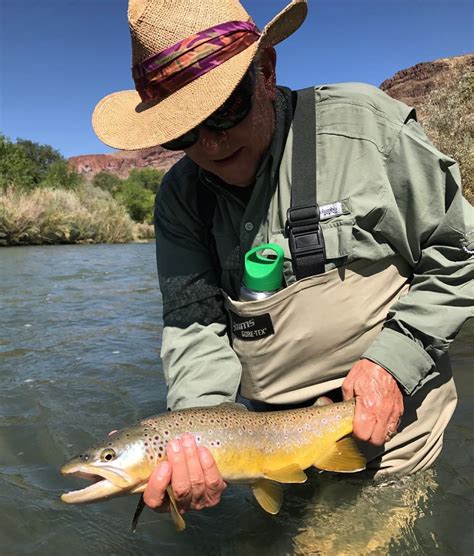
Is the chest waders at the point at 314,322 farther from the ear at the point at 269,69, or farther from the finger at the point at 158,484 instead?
the finger at the point at 158,484

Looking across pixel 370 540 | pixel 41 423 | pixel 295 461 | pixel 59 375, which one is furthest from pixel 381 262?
pixel 59 375

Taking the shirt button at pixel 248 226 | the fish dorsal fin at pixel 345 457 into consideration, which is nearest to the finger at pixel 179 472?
the fish dorsal fin at pixel 345 457

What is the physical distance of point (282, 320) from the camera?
2.24 meters

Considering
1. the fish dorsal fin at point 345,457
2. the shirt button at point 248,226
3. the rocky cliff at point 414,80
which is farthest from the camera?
the rocky cliff at point 414,80

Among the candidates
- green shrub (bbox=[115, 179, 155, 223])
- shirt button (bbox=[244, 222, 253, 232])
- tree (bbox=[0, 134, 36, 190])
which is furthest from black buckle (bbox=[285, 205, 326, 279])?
green shrub (bbox=[115, 179, 155, 223])

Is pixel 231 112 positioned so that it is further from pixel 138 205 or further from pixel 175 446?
pixel 138 205

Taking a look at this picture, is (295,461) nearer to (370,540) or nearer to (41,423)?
(370,540)

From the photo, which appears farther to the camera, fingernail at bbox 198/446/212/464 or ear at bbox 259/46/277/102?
ear at bbox 259/46/277/102

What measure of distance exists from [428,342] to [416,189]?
613 millimetres

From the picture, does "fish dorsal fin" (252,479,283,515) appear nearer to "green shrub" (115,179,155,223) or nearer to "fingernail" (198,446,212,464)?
"fingernail" (198,446,212,464)

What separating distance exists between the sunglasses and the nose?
0.01 metres

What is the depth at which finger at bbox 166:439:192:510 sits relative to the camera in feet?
6.15

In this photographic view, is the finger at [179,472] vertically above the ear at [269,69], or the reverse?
the ear at [269,69]

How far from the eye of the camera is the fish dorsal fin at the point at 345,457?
219cm
